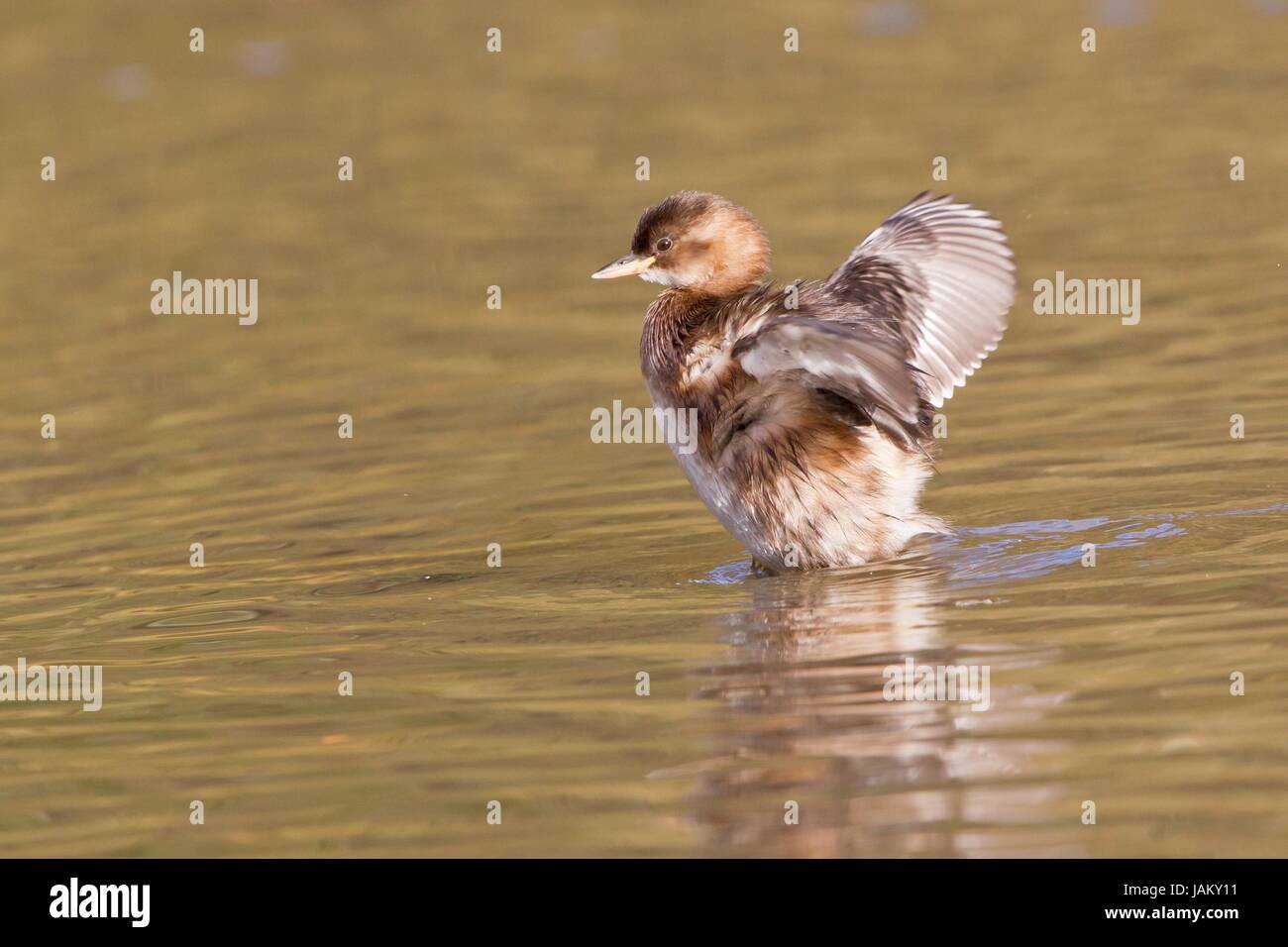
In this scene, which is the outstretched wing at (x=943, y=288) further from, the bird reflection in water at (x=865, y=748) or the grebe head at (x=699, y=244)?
the bird reflection in water at (x=865, y=748)

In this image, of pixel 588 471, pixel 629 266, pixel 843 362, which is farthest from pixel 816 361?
pixel 588 471

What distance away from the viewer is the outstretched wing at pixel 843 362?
8.35 meters

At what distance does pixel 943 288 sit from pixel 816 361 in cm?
139

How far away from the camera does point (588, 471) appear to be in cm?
1129

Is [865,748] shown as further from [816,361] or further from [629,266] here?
[629,266]

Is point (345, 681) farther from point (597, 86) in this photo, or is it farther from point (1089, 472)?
point (597, 86)

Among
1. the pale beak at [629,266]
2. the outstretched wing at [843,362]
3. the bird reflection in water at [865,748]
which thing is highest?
the pale beak at [629,266]

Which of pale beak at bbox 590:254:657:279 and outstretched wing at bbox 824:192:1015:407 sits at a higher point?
pale beak at bbox 590:254:657:279

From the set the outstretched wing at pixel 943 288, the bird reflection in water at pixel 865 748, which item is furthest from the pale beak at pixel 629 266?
the bird reflection in water at pixel 865 748

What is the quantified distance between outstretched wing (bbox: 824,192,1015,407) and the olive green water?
0.83 metres

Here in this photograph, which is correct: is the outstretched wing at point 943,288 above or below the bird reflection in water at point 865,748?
above

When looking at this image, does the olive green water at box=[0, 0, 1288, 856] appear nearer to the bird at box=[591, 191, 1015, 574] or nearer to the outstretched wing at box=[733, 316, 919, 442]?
the bird at box=[591, 191, 1015, 574]

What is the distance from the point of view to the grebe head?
9.69m

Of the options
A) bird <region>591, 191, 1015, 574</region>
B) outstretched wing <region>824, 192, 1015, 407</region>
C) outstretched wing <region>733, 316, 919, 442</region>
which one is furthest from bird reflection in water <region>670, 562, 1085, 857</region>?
outstretched wing <region>824, 192, 1015, 407</region>
